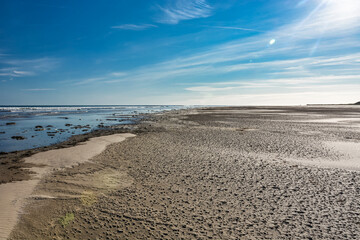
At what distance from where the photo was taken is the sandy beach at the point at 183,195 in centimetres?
500

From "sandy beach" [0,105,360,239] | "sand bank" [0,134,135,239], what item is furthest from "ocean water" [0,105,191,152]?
"sandy beach" [0,105,360,239]

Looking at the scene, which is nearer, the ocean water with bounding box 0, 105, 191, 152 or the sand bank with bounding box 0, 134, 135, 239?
the sand bank with bounding box 0, 134, 135, 239

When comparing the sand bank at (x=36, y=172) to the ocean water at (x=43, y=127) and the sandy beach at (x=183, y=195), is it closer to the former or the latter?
the sandy beach at (x=183, y=195)

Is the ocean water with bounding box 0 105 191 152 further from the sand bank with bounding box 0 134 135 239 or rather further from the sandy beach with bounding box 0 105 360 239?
the sandy beach with bounding box 0 105 360 239

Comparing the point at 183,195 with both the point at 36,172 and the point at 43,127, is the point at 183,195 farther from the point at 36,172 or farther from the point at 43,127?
the point at 43,127

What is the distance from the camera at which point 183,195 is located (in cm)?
688

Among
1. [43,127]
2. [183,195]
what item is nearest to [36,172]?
[183,195]

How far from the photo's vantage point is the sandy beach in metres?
5.00

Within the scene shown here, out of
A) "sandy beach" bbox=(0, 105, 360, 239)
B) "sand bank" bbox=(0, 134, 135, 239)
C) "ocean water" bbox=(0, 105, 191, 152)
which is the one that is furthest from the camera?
"ocean water" bbox=(0, 105, 191, 152)

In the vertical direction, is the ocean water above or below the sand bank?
above

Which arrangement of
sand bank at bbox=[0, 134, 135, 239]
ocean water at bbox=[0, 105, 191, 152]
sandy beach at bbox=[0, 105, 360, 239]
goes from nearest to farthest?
sandy beach at bbox=[0, 105, 360, 239] → sand bank at bbox=[0, 134, 135, 239] → ocean water at bbox=[0, 105, 191, 152]

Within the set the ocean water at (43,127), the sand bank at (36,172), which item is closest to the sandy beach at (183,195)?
the sand bank at (36,172)

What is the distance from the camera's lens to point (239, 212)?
18.8 ft

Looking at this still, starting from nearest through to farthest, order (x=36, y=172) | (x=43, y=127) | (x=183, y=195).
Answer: (x=183, y=195)
(x=36, y=172)
(x=43, y=127)
